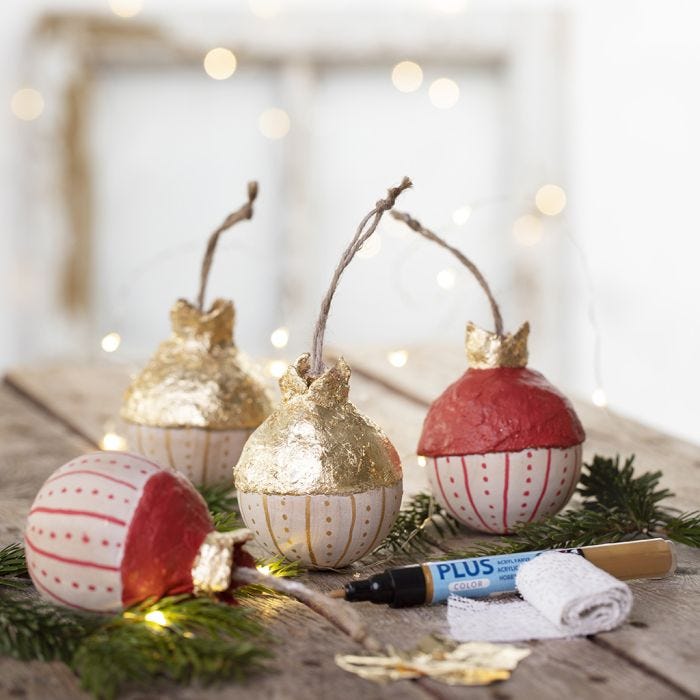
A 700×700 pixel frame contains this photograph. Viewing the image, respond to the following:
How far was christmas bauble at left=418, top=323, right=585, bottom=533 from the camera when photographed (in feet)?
2.95

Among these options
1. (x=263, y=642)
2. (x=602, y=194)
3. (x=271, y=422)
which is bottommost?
(x=263, y=642)

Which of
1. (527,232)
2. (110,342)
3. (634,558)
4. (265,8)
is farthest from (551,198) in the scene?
(634,558)

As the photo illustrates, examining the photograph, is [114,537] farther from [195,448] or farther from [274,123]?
[274,123]

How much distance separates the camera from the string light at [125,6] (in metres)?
3.08

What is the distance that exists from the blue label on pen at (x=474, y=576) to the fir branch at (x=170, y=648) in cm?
12

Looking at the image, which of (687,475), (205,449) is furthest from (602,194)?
(205,449)

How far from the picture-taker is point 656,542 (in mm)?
790

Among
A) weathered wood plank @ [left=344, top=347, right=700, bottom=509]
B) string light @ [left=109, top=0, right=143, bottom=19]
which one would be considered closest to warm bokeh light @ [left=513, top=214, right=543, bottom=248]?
string light @ [left=109, top=0, right=143, bottom=19]

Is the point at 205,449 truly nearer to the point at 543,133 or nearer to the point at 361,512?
the point at 361,512

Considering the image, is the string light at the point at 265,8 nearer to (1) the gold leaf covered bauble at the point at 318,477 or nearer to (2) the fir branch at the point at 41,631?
(1) the gold leaf covered bauble at the point at 318,477

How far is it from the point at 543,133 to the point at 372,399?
1.91 m

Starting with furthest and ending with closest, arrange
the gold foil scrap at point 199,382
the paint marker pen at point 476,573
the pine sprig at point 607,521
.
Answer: the gold foil scrap at point 199,382, the pine sprig at point 607,521, the paint marker pen at point 476,573

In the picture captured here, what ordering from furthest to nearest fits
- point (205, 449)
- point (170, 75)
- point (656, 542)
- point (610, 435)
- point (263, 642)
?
1. point (170, 75)
2. point (610, 435)
3. point (205, 449)
4. point (656, 542)
5. point (263, 642)

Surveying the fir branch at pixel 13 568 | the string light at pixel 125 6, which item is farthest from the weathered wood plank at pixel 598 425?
the string light at pixel 125 6
